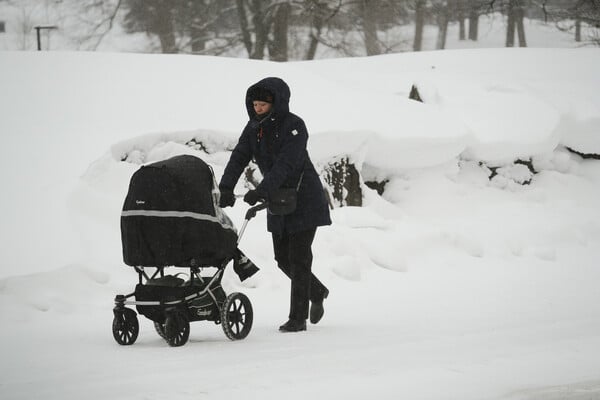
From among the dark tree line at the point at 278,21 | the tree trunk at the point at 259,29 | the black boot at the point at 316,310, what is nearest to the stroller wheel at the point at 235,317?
the black boot at the point at 316,310

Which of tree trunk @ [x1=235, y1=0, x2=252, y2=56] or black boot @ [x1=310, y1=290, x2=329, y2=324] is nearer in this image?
black boot @ [x1=310, y1=290, x2=329, y2=324]

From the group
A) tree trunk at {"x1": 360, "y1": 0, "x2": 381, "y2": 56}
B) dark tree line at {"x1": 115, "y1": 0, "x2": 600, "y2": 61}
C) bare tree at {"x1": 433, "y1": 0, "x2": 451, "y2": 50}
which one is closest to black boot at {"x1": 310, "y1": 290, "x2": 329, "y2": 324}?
dark tree line at {"x1": 115, "y1": 0, "x2": 600, "y2": 61}

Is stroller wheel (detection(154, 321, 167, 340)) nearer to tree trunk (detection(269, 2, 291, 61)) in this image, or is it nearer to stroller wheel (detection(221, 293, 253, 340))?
Result: stroller wheel (detection(221, 293, 253, 340))

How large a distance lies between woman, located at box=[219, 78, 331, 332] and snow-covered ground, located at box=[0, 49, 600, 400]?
43cm

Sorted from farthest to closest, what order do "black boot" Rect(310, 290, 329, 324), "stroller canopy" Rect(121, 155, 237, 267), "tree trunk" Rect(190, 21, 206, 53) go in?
"tree trunk" Rect(190, 21, 206, 53) → "black boot" Rect(310, 290, 329, 324) → "stroller canopy" Rect(121, 155, 237, 267)

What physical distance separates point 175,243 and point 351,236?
4051 mm

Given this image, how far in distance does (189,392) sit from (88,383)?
62 cm

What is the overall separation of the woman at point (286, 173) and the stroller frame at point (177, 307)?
1.58 ft

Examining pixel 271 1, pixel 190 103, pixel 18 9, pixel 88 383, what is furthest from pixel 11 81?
pixel 18 9

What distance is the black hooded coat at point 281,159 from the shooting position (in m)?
6.14

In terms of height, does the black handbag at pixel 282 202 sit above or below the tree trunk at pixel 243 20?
below

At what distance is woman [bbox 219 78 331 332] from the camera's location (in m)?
6.16

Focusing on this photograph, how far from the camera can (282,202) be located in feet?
20.1

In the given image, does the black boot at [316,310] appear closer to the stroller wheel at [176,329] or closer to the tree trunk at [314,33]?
the stroller wheel at [176,329]
